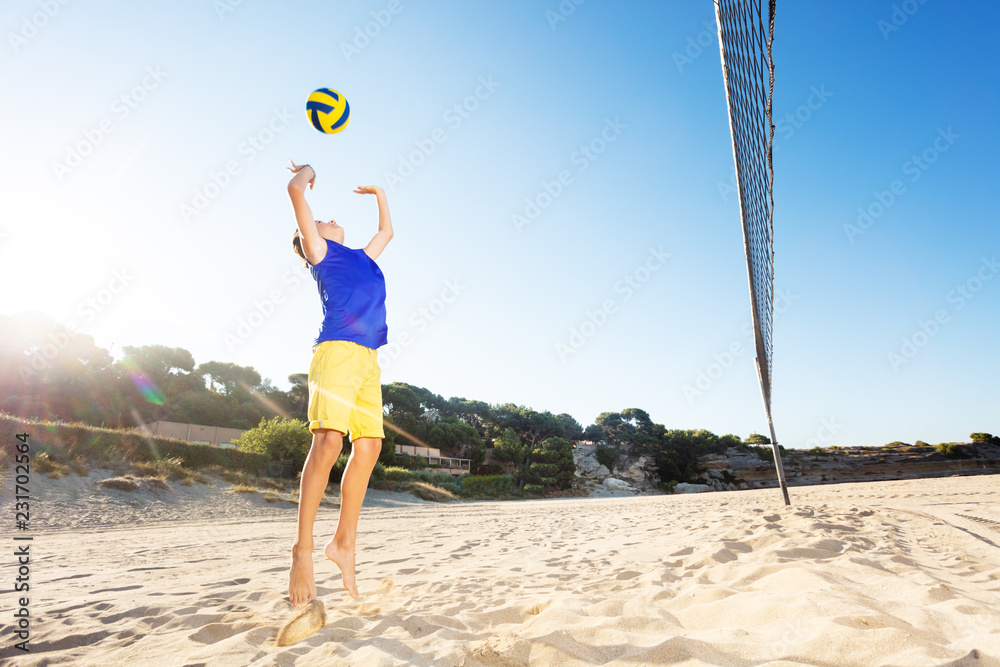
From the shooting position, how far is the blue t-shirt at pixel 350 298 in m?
2.20

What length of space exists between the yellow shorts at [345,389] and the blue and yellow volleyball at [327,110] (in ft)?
5.03

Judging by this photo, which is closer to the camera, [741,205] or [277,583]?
[277,583]

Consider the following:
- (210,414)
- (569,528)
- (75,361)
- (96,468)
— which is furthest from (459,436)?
(569,528)

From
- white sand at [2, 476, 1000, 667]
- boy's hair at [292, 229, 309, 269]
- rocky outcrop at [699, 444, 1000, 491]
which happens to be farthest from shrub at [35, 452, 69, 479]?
rocky outcrop at [699, 444, 1000, 491]

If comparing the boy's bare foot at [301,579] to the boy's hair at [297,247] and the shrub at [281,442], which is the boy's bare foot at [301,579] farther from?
the shrub at [281,442]

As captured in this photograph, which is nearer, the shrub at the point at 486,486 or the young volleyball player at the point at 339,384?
the young volleyball player at the point at 339,384

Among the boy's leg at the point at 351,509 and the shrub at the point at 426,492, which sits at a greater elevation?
the boy's leg at the point at 351,509

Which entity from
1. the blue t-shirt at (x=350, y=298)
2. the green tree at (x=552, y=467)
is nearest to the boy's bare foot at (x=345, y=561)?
the blue t-shirt at (x=350, y=298)

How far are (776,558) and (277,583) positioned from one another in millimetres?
2675

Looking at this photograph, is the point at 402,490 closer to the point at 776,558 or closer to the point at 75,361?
the point at 776,558

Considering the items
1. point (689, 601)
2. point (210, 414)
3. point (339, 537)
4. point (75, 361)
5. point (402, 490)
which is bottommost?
point (402, 490)

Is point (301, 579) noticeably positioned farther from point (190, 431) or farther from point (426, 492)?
point (190, 431)

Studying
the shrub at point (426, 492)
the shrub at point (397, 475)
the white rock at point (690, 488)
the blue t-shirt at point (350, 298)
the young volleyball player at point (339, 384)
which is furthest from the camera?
the white rock at point (690, 488)

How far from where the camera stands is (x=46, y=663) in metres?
1.33
